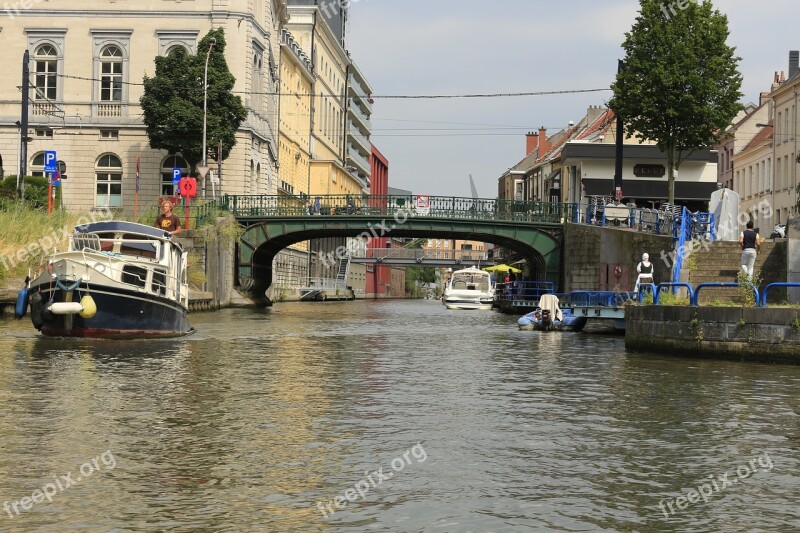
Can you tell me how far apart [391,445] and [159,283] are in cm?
1761

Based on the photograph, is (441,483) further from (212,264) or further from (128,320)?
(212,264)

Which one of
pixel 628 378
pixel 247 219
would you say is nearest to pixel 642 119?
pixel 247 219

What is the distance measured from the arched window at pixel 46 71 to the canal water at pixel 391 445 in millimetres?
48268

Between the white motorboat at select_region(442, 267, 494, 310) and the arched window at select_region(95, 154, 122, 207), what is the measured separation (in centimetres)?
1998

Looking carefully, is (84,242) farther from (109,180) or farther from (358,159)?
(358,159)

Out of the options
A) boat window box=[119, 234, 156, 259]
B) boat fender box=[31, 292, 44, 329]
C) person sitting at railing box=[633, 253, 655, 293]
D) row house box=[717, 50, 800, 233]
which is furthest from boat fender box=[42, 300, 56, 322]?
row house box=[717, 50, 800, 233]

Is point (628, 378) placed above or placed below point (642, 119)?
below

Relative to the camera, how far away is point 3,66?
6988 cm

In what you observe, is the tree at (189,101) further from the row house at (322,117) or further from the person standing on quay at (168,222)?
the person standing on quay at (168,222)

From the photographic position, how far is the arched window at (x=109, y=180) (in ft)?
229

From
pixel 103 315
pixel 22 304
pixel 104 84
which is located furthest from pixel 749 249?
pixel 104 84

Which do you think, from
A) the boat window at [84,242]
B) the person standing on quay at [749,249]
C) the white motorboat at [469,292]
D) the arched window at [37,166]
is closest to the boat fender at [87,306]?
the boat window at [84,242]

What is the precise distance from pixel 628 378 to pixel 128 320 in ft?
40.3

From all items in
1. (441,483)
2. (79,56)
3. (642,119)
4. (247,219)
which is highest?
(79,56)
